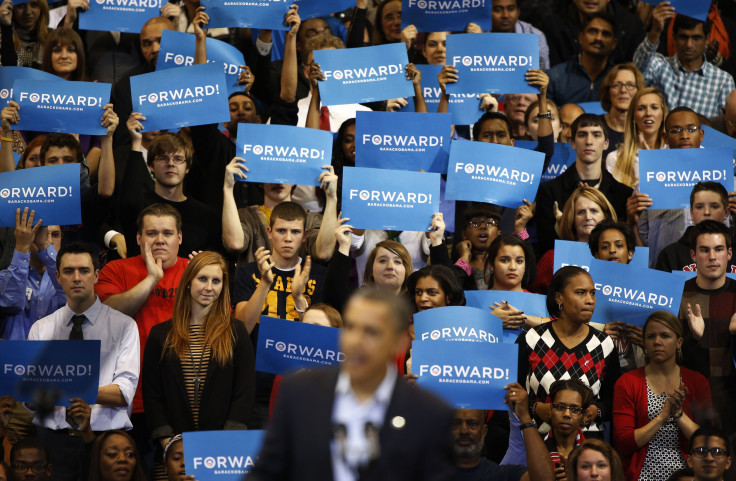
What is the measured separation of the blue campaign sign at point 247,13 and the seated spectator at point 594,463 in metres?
4.08

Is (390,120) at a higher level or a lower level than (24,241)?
higher

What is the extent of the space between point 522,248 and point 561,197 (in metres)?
1.12

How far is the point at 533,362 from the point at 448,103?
2.69 m

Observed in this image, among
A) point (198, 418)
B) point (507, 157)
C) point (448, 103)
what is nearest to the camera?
point (198, 418)

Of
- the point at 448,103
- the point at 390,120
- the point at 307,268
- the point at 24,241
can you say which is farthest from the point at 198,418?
the point at 448,103

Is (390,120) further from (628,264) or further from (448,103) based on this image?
(628,264)

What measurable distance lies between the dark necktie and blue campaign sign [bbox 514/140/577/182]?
372cm

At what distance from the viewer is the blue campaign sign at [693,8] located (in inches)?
364

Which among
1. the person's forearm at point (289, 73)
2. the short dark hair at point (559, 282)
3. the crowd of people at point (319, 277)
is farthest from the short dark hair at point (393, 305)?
the person's forearm at point (289, 73)

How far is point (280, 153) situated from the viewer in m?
7.45

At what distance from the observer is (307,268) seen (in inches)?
265

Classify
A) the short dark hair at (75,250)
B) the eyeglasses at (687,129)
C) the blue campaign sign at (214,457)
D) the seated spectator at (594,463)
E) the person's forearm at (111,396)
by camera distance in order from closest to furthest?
the blue campaign sign at (214,457) < the seated spectator at (594,463) < the person's forearm at (111,396) < the short dark hair at (75,250) < the eyeglasses at (687,129)

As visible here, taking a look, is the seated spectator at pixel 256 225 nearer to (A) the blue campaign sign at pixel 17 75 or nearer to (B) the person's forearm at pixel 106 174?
(B) the person's forearm at pixel 106 174

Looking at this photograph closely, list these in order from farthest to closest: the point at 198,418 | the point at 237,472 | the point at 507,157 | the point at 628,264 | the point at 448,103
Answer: the point at 448,103
the point at 507,157
the point at 628,264
the point at 198,418
the point at 237,472
